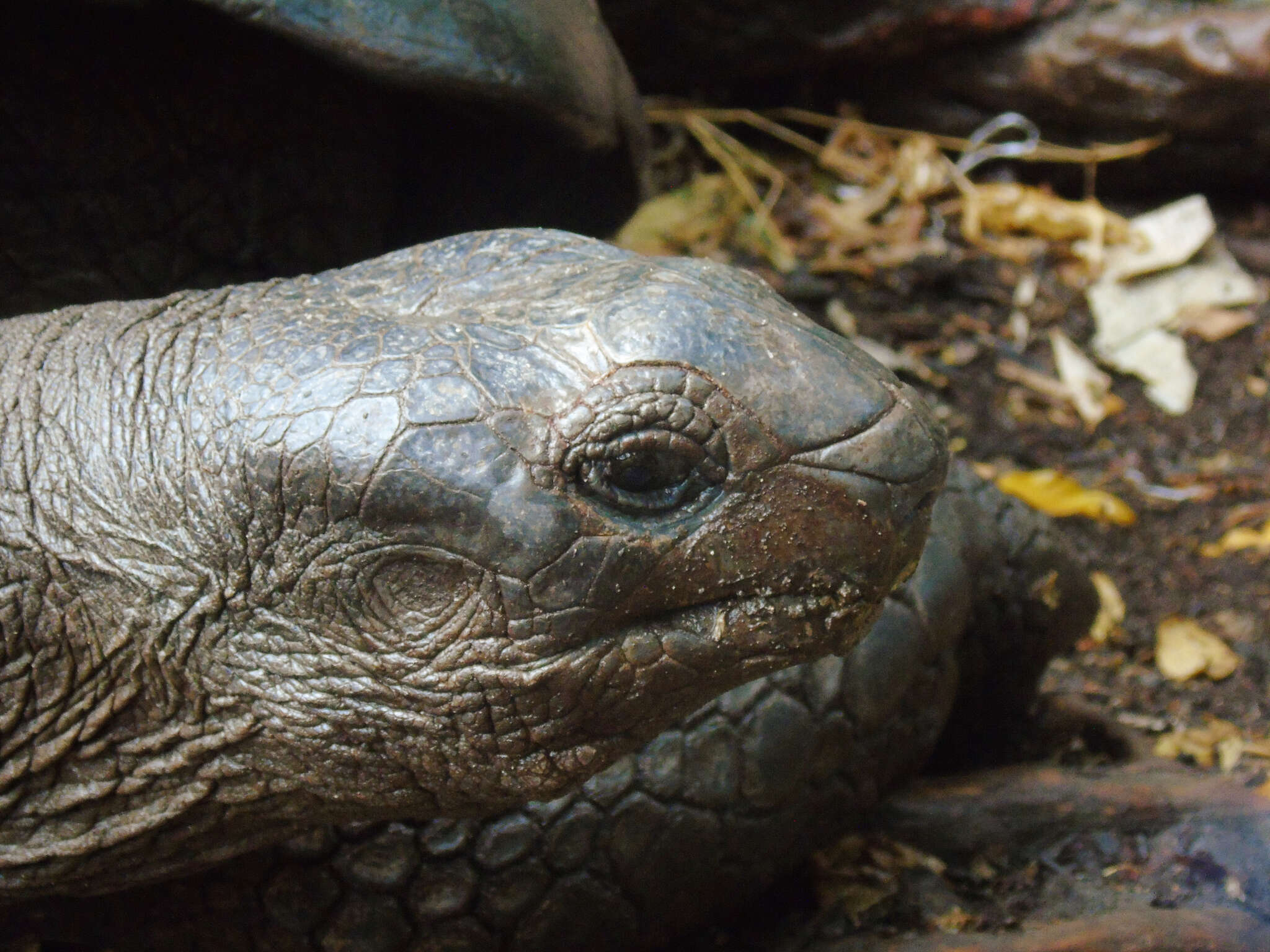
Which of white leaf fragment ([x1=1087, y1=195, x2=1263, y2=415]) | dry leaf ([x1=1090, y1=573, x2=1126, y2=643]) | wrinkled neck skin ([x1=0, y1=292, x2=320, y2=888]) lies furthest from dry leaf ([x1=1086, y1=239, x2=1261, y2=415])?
wrinkled neck skin ([x1=0, y1=292, x2=320, y2=888])

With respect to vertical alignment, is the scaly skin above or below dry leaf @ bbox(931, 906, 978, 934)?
above

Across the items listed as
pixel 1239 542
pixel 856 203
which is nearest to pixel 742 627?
pixel 1239 542

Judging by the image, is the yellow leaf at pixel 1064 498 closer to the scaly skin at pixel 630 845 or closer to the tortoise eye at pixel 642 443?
the scaly skin at pixel 630 845

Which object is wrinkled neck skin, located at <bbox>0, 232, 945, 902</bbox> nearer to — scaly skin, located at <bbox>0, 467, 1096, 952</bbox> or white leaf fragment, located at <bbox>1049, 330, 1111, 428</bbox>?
scaly skin, located at <bbox>0, 467, 1096, 952</bbox>

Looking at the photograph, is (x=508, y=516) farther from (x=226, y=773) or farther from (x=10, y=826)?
(x=10, y=826)

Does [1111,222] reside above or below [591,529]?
below

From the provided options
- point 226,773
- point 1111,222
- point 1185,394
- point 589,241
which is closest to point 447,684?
point 226,773
